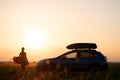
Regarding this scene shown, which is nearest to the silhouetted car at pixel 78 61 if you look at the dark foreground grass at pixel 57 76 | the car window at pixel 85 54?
the car window at pixel 85 54

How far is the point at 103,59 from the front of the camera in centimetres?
1861

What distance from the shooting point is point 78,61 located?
1823cm

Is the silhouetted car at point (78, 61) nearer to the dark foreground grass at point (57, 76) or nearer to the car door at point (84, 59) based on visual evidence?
the car door at point (84, 59)

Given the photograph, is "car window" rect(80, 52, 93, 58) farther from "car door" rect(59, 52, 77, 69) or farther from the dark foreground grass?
the dark foreground grass

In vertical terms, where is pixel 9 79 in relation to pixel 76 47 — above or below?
below

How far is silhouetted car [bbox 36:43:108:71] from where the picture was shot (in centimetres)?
1820

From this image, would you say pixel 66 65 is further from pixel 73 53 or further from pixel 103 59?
pixel 103 59

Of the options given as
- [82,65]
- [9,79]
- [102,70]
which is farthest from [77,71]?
[9,79]

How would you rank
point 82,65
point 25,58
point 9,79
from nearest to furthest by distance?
point 9,79
point 82,65
point 25,58

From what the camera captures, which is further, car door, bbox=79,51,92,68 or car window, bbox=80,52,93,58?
car window, bbox=80,52,93,58

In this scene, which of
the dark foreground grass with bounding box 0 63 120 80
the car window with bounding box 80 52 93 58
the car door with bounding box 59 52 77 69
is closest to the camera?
the dark foreground grass with bounding box 0 63 120 80

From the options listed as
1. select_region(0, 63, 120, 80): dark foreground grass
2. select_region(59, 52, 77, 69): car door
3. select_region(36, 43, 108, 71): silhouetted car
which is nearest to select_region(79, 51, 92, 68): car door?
select_region(36, 43, 108, 71): silhouetted car

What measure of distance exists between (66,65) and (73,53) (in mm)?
871

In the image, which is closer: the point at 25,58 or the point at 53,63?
the point at 53,63
